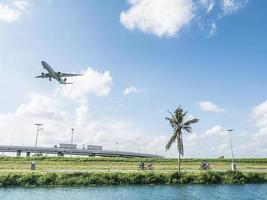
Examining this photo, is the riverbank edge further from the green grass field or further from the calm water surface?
the green grass field

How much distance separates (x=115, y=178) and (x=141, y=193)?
37.4ft

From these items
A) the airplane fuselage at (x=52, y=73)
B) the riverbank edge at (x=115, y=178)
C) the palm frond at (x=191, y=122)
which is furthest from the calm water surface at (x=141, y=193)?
the airplane fuselage at (x=52, y=73)

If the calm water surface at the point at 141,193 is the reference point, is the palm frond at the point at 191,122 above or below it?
above

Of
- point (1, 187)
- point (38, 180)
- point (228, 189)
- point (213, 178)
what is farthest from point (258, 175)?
point (1, 187)

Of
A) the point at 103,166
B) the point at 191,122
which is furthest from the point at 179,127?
the point at 103,166

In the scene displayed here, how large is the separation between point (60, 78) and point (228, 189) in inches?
1734

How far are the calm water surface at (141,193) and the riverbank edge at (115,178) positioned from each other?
4.02 meters

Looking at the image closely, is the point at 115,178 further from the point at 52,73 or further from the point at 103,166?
the point at 103,166

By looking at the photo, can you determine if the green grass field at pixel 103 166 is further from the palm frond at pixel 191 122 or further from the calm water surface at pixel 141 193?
the calm water surface at pixel 141 193

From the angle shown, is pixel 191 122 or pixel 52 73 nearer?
pixel 191 122

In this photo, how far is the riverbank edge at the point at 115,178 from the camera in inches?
2095

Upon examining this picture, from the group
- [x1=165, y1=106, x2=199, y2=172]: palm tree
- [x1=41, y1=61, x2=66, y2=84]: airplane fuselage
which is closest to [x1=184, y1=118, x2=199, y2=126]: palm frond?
[x1=165, y1=106, x2=199, y2=172]: palm tree

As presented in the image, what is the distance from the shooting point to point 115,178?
54.8m

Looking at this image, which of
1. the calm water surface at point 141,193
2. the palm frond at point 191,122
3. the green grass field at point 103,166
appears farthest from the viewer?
the green grass field at point 103,166
